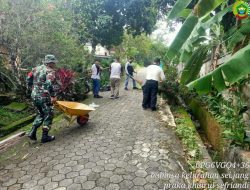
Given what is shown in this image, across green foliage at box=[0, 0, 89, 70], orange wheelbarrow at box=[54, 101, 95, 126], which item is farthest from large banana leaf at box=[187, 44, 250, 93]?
green foliage at box=[0, 0, 89, 70]

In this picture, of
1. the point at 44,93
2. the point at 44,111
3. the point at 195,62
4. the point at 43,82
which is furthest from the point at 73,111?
the point at 195,62

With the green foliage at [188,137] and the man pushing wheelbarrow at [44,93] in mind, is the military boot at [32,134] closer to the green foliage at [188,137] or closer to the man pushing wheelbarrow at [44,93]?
the man pushing wheelbarrow at [44,93]

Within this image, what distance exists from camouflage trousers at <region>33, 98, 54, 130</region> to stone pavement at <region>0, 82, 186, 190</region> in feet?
1.75

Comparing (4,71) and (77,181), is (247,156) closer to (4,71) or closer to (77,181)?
(77,181)

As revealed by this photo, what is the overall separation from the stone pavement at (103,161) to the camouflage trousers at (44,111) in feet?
1.75

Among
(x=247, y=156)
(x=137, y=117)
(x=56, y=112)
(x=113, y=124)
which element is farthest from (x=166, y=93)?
(x=247, y=156)

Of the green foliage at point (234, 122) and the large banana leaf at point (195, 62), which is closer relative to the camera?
the green foliage at point (234, 122)

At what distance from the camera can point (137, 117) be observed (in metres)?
8.69

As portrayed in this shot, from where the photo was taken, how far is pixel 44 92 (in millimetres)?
6379

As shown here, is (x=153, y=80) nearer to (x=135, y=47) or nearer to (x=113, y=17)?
(x=113, y=17)

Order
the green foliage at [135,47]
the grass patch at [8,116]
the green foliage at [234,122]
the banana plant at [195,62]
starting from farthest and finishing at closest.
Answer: the green foliage at [135,47] → the grass patch at [8,116] → the banana plant at [195,62] → the green foliage at [234,122]

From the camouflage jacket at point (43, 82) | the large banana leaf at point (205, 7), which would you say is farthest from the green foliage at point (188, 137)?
the camouflage jacket at point (43, 82)

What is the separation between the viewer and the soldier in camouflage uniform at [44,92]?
6.35 metres

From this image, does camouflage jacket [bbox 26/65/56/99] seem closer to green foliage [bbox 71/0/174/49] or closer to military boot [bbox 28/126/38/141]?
military boot [bbox 28/126/38/141]
